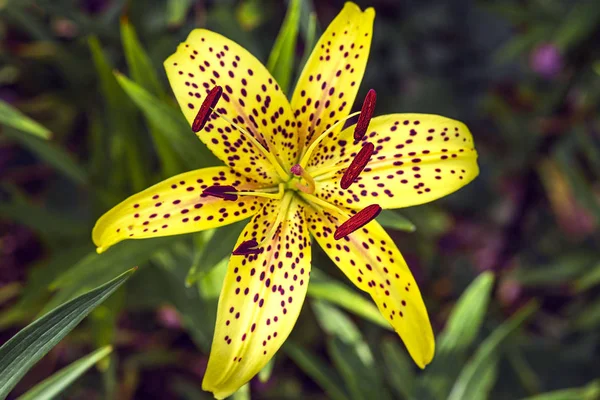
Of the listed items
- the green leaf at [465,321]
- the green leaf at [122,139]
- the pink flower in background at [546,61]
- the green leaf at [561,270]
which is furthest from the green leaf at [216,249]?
the pink flower in background at [546,61]

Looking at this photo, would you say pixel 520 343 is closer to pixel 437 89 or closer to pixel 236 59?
pixel 437 89

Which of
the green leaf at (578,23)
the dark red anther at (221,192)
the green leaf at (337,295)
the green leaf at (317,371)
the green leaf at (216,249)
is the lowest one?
the green leaf at (317,371)

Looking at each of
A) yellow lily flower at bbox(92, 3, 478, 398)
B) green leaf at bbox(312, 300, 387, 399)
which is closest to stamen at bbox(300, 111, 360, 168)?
yellow lily flower at bbox(92, 3, 478, 398)

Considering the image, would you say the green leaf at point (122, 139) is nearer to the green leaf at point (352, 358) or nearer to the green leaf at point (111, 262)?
the green leaf at point (111, 262)

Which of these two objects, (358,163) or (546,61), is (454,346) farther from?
(546,61)

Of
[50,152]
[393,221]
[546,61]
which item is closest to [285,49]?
[393,221]

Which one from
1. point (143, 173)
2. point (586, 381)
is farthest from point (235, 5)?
point (586, 381)
